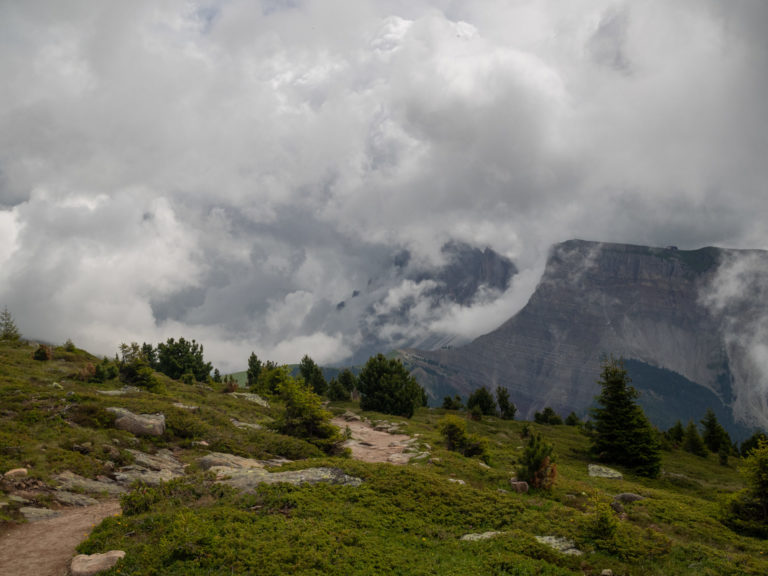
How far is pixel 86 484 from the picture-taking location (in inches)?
731

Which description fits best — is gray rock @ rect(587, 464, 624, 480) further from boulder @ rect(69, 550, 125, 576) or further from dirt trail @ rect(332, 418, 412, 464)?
boulder @ rect(69, 550, 125, 576)

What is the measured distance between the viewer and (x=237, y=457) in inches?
990

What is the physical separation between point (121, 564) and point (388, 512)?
9.24 metres

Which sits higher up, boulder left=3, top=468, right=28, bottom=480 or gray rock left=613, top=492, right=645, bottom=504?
boulder left=3, top=468, right=28, bottom=480

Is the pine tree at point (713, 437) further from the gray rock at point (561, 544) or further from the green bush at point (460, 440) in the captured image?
the gray rock at point (561, 544)

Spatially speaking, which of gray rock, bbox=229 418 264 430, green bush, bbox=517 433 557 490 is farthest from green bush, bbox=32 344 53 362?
green bush, bbox=517 433 557 490

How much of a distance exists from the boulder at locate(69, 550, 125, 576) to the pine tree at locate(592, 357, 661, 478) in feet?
134

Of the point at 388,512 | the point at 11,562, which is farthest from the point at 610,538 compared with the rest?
the point at 11,562

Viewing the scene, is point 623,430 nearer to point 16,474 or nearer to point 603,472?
point 603,472

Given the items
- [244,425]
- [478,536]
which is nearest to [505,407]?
[244,425]

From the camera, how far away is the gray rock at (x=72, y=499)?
55.5 feet

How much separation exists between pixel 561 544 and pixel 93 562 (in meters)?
15.2

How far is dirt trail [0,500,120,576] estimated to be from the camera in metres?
12.3

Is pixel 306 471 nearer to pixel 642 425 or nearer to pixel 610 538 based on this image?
pixel 610 538
